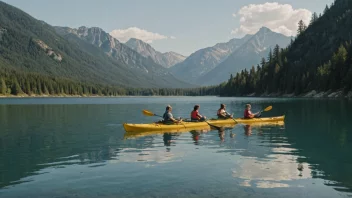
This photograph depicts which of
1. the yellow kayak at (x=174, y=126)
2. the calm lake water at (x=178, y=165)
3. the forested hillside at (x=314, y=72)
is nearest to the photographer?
the calm lake water at (x=178, y=165)

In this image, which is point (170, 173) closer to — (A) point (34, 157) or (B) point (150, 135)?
(A) point (34, 157)

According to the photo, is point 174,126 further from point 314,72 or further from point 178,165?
point 314,72

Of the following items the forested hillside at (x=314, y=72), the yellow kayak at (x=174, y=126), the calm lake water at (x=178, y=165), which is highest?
the forested hillside at (x=314, y=72)

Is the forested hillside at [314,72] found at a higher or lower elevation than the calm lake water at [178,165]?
higher

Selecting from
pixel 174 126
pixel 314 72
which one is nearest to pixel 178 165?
pixel 174 126

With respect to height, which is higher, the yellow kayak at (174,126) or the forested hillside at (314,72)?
the forested hillside at (314,72)

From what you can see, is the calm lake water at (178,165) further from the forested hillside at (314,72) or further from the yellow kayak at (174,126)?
the forested hillside at (314,72)

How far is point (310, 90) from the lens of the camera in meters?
140

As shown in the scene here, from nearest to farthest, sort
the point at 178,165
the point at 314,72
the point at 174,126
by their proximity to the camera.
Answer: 1. the point at 178,165
2. the point at 174,126
3. the point at 314,72

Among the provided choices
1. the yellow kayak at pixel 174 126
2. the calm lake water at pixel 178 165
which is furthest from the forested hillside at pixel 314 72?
the calm lake water at pixel 178 165

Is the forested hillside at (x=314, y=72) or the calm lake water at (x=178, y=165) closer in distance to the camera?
Answer: the calm lake water at (x=178, y=165)

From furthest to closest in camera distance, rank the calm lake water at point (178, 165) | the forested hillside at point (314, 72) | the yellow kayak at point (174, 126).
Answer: the forested hillside at point (314, 72)
the yellow kayak at point (174, 126)
the calm lake water at point (178, 165)

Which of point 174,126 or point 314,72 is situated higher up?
point 314,72

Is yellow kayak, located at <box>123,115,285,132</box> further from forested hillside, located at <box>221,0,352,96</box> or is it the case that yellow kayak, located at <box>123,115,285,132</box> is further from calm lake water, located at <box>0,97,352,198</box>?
forested hillside, located at <box>221,0,352,96</box>
